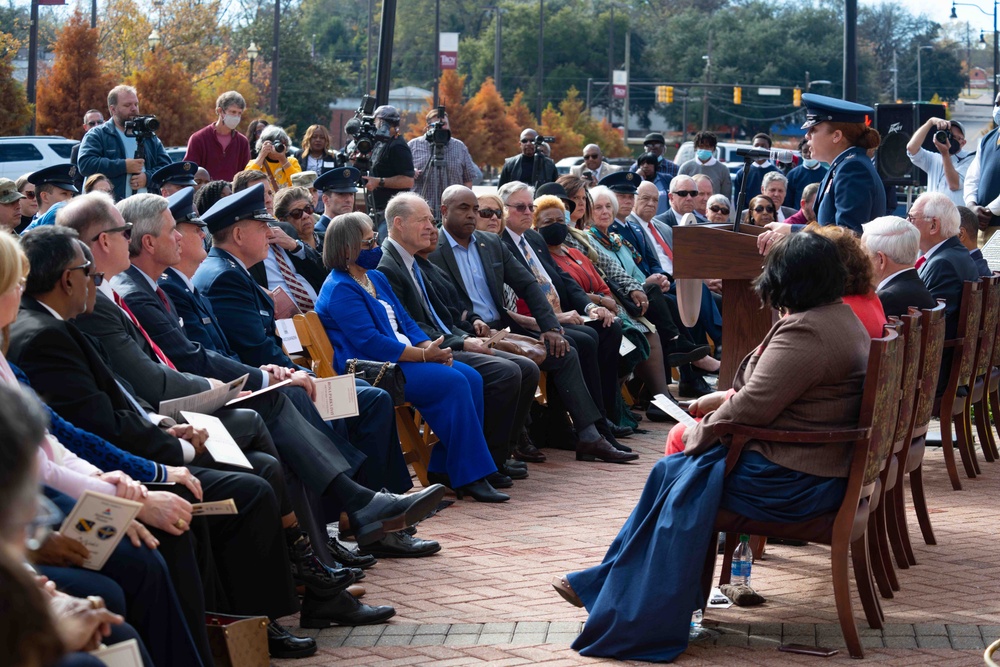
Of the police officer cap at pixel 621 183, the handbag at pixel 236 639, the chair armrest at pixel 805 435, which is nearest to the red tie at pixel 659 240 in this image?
the police officer cap at pixel 621 183

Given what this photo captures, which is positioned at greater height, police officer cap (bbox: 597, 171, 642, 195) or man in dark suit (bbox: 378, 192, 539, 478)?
police officer cap (bbox: 597, 171, 642, 195)

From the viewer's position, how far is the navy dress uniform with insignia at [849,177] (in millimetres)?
6695

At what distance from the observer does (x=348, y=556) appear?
559 centimetres

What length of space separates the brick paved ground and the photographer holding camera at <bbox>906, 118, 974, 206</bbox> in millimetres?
4455

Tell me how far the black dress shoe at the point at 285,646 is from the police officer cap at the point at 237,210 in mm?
2206

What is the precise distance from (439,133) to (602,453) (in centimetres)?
604

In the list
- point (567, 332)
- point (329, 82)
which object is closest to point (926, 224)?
point (567, 332)

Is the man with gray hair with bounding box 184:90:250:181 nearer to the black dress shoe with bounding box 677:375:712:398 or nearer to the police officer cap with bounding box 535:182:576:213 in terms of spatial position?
the police officer cap with bounding box 535:182:576:213

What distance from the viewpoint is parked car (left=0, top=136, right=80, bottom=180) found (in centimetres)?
2694

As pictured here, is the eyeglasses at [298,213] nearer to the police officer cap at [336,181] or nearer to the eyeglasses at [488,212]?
the police officer cap at [336,181]

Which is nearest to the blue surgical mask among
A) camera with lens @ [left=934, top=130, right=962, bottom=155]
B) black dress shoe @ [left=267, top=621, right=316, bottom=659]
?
black dress shoe @ [left=267, top=621, right=316, bottom=659]

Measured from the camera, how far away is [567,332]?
28.7ft

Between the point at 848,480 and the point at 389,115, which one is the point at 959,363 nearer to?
the point at 848,480

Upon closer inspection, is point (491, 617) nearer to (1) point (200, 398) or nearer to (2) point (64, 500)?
(1) point (200, 398)
